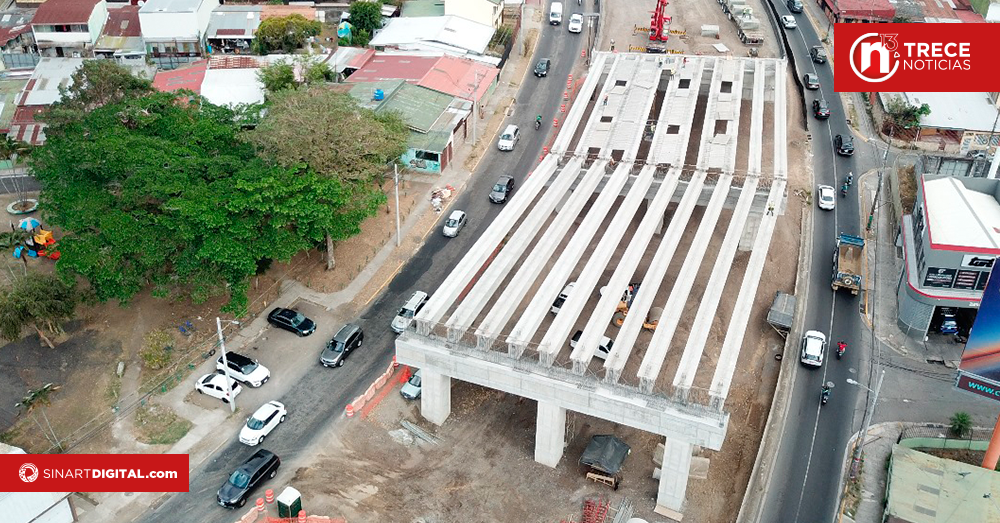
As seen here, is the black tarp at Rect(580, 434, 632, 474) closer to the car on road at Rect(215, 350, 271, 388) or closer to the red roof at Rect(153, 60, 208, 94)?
the car on road at Rect(215, 350, 271, 388)

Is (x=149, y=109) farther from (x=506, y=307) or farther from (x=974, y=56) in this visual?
(x=974, y=56)

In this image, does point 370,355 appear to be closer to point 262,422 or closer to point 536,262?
point 262,422

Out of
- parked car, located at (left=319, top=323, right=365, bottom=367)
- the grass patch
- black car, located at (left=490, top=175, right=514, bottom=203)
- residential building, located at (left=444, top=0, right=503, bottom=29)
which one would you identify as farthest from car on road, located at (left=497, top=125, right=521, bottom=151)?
the grass patch

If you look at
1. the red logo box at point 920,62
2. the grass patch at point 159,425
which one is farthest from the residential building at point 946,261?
the grass patch at point 159,425

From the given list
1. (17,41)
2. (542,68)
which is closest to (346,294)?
(542,68)

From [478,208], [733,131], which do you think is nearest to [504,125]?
[478,208]

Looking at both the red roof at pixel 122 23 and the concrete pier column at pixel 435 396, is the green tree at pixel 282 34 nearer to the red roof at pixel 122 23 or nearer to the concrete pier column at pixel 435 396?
the red roof at pixel 122 23

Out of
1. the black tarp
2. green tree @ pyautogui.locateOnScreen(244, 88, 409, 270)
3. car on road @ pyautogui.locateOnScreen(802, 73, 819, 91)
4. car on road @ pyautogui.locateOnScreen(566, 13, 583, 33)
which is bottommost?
the black tarp
